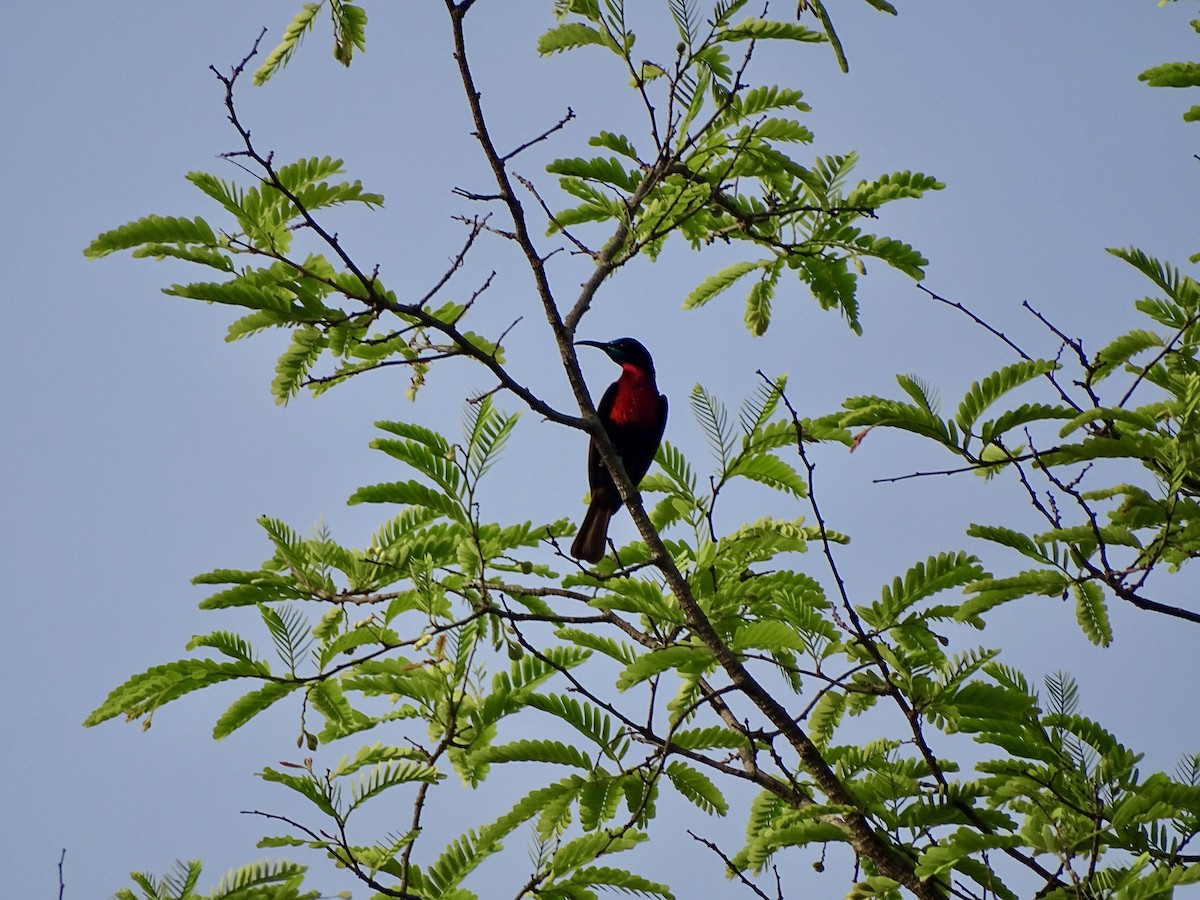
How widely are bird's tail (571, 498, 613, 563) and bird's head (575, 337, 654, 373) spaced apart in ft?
4.67

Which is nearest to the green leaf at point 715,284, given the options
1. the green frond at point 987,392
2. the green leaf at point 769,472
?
the green leaf at point 769,472

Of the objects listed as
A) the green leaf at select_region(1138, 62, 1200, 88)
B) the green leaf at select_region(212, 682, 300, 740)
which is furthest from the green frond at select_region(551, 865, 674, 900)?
the green leaf at select_region(1138, 62, 1200, 88)

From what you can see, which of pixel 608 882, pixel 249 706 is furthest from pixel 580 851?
pixel 249 706

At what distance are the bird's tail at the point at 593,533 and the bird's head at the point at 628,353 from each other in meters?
1.42

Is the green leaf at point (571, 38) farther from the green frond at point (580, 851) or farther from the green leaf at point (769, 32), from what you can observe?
the green frond at point (580, 851)

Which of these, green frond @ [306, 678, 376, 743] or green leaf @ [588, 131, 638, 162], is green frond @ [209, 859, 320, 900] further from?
green leaf @ [588, 131, 638, 162]

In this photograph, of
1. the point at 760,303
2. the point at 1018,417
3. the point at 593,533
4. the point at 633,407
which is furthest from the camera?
the point at 633,407

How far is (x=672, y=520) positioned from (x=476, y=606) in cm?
118

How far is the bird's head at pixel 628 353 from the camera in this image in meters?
7.62

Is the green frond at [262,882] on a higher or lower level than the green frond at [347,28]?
lower

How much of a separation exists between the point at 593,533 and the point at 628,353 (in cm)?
155

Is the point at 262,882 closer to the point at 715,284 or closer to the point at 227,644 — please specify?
the point at 227,644

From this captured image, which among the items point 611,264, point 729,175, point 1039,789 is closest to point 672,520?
point 611,264

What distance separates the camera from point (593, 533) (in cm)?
666
